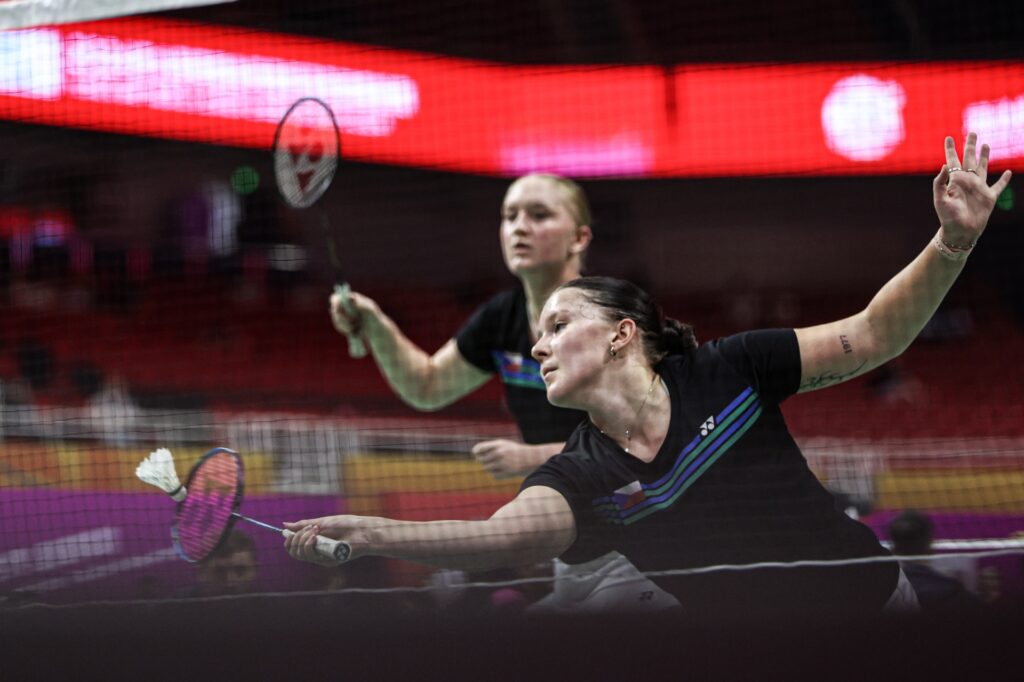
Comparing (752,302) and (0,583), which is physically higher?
(752,302)

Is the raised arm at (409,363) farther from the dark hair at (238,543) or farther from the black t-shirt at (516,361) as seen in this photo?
the dark hair at (238,543)

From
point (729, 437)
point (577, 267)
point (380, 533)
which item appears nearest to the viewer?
point (380, 533)

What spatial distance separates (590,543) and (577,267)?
960mm

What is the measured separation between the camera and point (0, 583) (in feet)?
11.3

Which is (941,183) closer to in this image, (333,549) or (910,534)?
(333,549)

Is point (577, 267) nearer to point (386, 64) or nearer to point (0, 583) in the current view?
point (0, 583)

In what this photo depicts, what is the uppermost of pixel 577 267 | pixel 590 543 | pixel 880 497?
pixel 577 267

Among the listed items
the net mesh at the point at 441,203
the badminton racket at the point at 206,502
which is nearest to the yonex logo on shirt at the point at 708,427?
the badminton racket at the point at 206,502

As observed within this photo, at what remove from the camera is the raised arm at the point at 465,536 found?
200cm

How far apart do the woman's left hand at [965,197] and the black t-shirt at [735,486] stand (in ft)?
1.20

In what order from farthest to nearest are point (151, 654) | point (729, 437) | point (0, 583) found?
point (0, 583) < point (151, 654) < point (729, 437)

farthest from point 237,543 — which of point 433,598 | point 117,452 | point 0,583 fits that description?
point 117,452

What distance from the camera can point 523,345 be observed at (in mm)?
2990

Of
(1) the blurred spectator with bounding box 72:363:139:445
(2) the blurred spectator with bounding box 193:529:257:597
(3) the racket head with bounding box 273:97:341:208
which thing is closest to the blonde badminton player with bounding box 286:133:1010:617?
(2) the blurred spectator with bounding box 193:529:257:597
